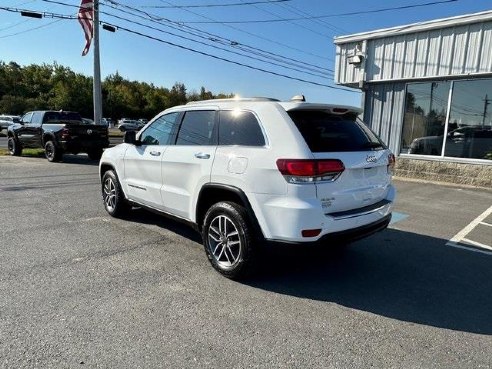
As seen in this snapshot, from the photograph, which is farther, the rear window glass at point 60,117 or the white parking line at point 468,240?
the rear window glass at point 60,117

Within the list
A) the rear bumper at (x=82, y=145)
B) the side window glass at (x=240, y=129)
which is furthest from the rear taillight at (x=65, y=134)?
the side window glass at (x=240, y=129)

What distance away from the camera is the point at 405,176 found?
11930 mm

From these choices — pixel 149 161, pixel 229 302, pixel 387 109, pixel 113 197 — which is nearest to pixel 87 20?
pixel 387 109

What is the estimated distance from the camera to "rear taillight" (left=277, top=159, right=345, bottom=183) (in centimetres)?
340

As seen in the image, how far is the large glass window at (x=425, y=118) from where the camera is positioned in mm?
11141

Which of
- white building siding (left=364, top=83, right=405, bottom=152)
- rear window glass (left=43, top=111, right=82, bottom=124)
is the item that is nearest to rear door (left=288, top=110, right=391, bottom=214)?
white building siding (left=364, top=83, right=405, bottom=152)

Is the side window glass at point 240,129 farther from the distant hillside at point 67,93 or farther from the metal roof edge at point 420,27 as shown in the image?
the distant hillside at point 67,93

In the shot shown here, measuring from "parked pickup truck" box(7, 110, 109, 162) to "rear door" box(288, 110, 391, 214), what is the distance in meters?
11.8

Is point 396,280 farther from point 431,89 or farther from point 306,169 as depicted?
point 431,89

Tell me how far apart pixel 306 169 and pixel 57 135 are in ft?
41.1

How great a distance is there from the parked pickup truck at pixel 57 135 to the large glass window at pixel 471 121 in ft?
38.3

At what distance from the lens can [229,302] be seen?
139 inches

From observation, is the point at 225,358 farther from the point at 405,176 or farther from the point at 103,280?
the point at 405,176

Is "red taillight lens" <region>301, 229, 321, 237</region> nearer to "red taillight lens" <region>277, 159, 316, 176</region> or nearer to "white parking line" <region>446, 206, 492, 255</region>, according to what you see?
"red taillight lens" <region>277, 159, 316, 176</region>
